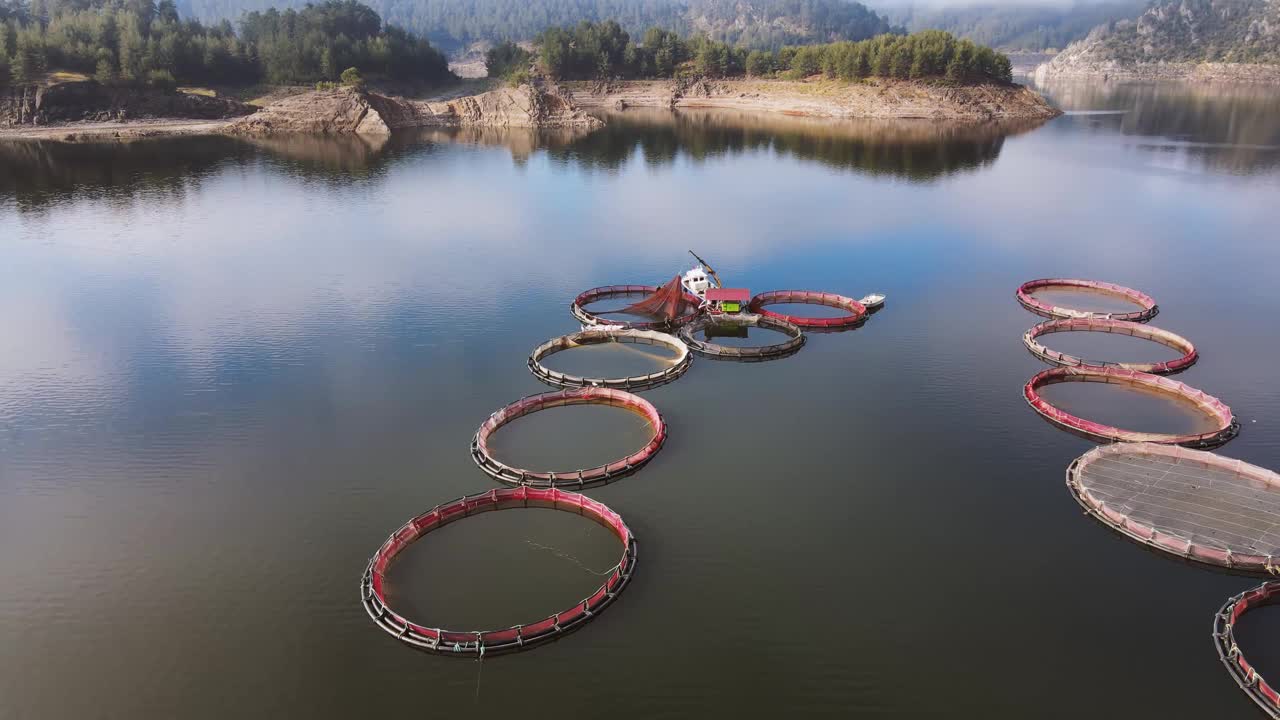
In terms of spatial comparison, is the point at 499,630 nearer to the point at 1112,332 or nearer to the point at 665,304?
the point at 665,304

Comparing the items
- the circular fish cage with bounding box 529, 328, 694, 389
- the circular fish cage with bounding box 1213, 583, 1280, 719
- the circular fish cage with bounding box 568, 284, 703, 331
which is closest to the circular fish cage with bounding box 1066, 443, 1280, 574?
the circular fish cage with bounding box 1213, 583, 1280, 719

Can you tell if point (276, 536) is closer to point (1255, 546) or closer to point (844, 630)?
point (844, 630)

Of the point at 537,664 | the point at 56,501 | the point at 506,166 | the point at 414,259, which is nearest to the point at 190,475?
the point at 56,501

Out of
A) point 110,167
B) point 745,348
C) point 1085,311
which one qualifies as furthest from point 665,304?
point 110,167

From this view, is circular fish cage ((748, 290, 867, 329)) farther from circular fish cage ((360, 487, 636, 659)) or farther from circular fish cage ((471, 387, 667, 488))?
circular fish cage ((360, 487, 636, 659))

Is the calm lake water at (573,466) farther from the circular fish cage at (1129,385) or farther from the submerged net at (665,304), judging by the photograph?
the submerged net at (665,304)

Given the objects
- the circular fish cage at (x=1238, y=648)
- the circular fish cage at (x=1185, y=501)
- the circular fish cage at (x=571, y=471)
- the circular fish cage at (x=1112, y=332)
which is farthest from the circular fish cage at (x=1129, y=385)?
the circular fish cage at (x=571, y=471)
